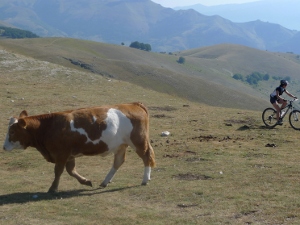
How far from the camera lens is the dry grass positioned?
366 inches

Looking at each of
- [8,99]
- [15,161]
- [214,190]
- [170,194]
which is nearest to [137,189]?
[170,194]

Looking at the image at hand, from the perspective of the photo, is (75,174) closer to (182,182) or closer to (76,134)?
(76,134)

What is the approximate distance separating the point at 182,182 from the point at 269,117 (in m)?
11.8

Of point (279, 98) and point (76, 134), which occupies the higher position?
point (279, 98)

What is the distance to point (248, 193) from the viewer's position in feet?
35.0

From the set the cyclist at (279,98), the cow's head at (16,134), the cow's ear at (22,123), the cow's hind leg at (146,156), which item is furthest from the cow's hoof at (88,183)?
the cyclist at (279,98)

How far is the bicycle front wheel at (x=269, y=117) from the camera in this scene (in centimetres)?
2275

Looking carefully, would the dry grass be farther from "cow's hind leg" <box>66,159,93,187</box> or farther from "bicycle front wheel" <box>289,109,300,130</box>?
"bicycle front wheel" <box>289,109,300,130</box>

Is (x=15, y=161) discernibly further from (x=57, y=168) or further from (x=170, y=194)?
(x=170, y=194)

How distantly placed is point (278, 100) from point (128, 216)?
15.6 metres

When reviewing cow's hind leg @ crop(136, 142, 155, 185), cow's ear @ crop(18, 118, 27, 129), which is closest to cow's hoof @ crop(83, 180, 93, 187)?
cow's hind leg @ crop(136, 142, 155, 185)

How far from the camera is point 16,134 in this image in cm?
1148

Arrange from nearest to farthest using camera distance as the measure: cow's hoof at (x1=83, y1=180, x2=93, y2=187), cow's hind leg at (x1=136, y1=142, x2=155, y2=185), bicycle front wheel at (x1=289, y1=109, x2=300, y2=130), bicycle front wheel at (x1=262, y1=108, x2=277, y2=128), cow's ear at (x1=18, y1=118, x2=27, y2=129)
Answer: cow's ear at (x1=18, y1=118, x2=27, y2=129) < cow's hoof at (x1=83, y1=180, x2=93, y2=187) < cow's hind leg at (x1=136, y1=142, x2=155, y2=185) < bicycle front wheel at (x1=289, y1=109, x2=300, y2=130) < bicycle front wheel at (x1=262, y1=108, x2=277, y2=128)

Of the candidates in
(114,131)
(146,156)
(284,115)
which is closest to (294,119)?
(284,115)
